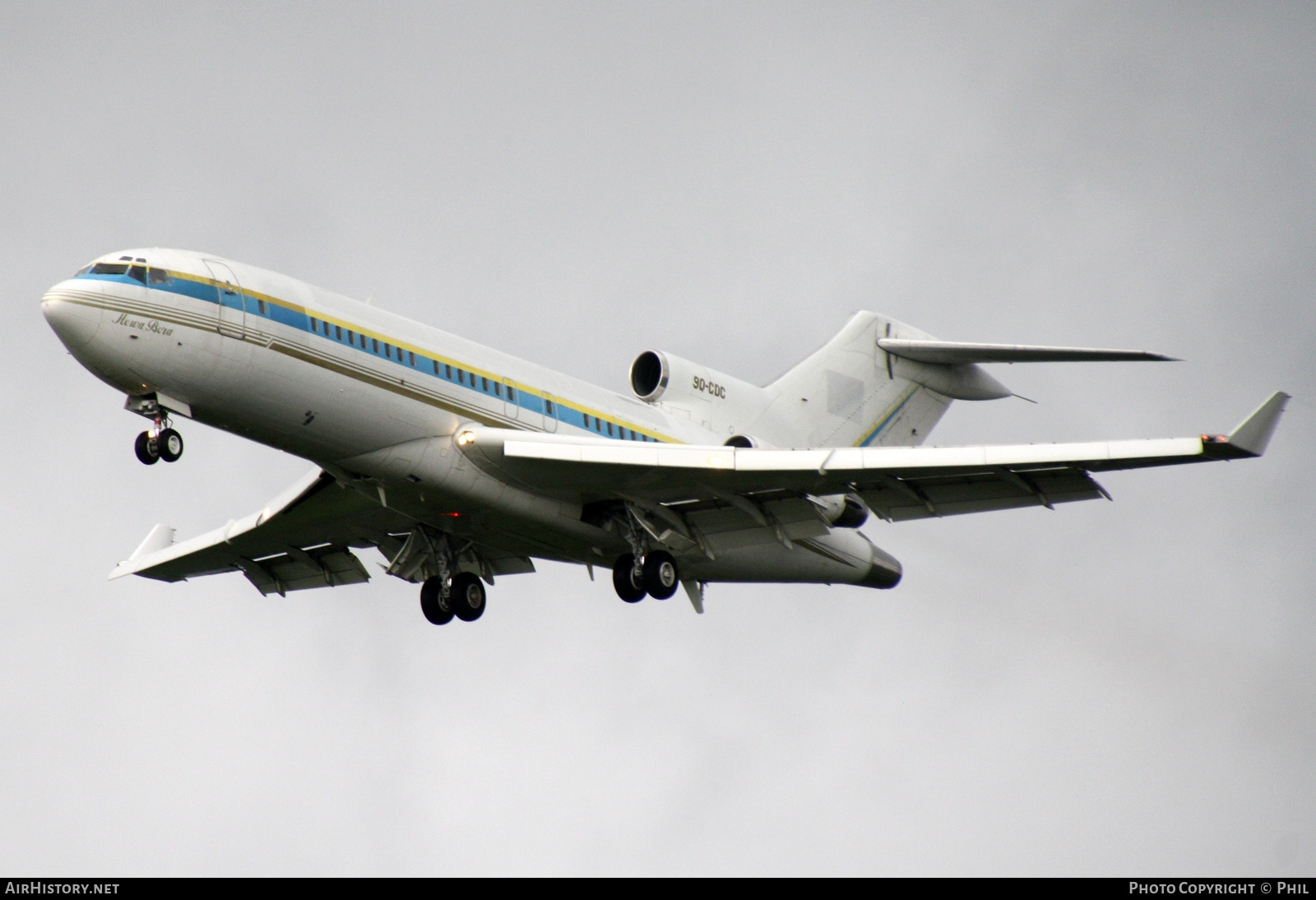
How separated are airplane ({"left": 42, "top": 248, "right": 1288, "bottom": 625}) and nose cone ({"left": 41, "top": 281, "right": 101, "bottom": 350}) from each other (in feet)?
0.08

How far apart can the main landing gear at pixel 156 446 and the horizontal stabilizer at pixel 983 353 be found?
13.5 metres

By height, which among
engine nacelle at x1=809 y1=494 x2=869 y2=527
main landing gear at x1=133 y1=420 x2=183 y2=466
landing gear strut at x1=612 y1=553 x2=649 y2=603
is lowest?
landing gear strut at x1=612 y1=553 x2=649 y2=603

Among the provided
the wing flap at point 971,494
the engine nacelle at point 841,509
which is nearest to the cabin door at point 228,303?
the engine nacelle at point 841,509

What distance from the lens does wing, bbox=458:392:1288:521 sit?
20.6m

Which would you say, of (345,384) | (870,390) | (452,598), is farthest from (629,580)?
(870,390)

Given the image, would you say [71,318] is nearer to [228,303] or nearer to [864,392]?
[228,303]

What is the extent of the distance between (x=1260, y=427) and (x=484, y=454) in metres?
10.2

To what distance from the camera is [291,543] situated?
26422mm

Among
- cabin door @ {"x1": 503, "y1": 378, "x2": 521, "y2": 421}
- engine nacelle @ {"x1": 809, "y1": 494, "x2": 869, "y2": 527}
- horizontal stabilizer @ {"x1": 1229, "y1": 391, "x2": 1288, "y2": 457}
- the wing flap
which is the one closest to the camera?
horizontal stabilizer @ {"x1": 1229, "y1": 391, "x2": 1288, "y2": 457}

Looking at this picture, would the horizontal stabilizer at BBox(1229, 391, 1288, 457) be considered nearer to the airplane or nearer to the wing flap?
the airplane

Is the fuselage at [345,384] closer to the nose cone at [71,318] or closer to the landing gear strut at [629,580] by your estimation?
the nose cone at [71,318]

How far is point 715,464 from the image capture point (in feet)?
71.9

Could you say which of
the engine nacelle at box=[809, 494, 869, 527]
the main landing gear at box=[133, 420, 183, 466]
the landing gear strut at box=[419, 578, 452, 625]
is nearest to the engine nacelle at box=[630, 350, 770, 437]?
the engine nacelle at box=[809, 494, 869, 527]

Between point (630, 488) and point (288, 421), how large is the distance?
515 cm
